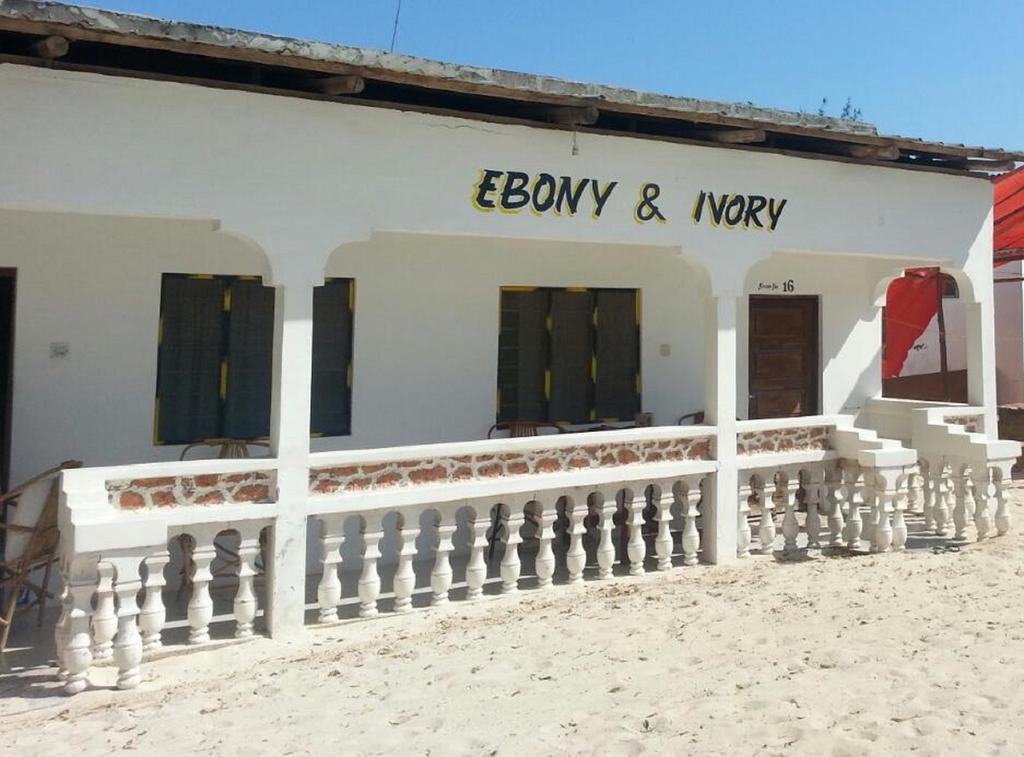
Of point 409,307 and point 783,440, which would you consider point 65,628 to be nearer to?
point 409,307

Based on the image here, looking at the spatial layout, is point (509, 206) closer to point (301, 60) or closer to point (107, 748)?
point (301, 60)

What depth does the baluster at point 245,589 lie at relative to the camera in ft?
16.3

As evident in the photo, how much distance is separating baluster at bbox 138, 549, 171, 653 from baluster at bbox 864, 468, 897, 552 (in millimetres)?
5690

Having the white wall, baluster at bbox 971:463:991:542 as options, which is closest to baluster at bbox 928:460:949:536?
baluster at bbox 971:463:991:542

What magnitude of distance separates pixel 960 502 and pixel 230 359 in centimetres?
668

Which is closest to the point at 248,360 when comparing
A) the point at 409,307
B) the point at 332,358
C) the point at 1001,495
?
the point at 332,358

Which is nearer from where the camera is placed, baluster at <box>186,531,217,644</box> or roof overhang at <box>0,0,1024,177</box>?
roof overhang at <box>0,0,1024,177</box>

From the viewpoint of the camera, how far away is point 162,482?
477 centimetres

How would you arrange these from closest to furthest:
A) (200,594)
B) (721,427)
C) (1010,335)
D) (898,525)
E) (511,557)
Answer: (200,594) → (511,557) → (721,427) → (898,525) → (1010,335)

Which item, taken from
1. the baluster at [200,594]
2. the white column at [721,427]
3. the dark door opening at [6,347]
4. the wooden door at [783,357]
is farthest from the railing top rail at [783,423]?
the dark door opening at [6,347]

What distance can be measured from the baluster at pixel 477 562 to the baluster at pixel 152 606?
2.03 metres

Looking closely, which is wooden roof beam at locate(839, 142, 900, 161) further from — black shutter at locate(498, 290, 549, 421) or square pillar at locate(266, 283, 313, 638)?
square pillar at locate(266, 283, 313, 638)

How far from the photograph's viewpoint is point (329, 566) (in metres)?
5.28

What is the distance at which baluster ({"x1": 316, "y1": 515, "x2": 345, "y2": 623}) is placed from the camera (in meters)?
5.23
